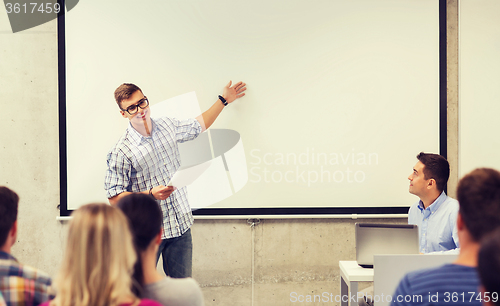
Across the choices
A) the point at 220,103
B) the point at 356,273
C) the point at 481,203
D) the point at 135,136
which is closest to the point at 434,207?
the point at 356,273

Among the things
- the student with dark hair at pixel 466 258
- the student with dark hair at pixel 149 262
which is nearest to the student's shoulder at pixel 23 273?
the student with dark hair at pixel 149 262

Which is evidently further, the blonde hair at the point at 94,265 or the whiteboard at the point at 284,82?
the whiteboard at the point at 284,82

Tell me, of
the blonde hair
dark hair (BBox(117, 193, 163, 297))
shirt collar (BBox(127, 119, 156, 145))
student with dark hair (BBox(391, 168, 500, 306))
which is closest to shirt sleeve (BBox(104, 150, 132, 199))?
shirt collar (BBox(127, 119, 156, 145))

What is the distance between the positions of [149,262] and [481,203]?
99cm

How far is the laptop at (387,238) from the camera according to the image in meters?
1.81

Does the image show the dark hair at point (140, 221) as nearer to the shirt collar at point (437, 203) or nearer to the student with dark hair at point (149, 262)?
the student with dark hair at point (149, 262)

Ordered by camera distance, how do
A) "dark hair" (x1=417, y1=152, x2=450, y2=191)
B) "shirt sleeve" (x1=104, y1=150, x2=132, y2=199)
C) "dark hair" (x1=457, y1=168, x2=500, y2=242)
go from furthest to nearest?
"shirt sleeve" (x1=104, y1=150, x2=132, y2=199) → "dark hair" (x1=417, y1=152, x2=450, y2=191) → "dark hair" (x1=457, y1=168, x2=500, y2=242)

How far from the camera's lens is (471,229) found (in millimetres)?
975

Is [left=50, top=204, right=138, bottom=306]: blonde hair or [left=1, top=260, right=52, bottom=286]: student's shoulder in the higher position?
[left=50, top=204, right=138, bottom=306]: blonde hair

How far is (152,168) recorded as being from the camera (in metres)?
2.36

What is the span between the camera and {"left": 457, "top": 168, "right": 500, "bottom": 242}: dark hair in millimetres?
954

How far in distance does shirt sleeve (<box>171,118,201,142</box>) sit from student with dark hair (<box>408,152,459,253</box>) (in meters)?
1.51

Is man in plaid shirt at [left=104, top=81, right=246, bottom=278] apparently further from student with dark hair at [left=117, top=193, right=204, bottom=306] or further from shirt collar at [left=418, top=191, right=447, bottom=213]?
shirt collar at [left=418, top=191, right=447, bottom=213]

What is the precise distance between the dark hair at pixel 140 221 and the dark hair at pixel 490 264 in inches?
34.8
